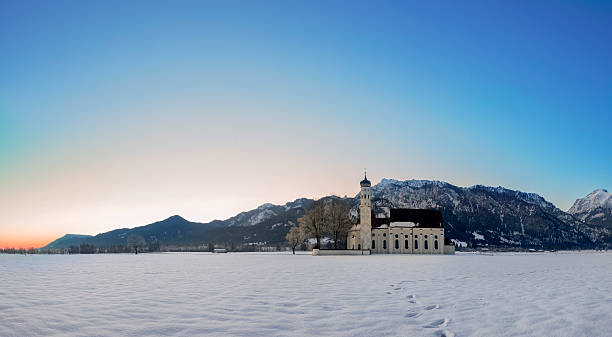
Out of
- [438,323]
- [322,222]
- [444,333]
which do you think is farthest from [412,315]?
[322,222]

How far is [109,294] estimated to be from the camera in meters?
19.8

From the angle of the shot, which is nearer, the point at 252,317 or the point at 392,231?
the point at 252,317

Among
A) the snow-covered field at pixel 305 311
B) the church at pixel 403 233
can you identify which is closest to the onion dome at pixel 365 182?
the church at pixel 403 233

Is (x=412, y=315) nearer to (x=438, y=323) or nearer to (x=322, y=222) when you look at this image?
(x=438, y=323)

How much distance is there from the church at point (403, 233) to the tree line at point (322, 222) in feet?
24.4

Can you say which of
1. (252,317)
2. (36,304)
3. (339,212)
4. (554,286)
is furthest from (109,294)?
(339,212)

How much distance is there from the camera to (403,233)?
116438mm

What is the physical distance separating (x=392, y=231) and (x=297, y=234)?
2580 centimetres

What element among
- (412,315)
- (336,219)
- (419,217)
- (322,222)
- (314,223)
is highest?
(419,217)

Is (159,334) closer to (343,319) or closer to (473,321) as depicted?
(343,319)

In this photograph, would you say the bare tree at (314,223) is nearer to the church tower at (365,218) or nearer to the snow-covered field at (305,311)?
the church tower at (365,218)

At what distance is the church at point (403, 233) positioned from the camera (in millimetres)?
114438

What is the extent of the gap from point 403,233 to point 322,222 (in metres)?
25.3

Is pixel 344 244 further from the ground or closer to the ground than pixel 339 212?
closer to the ground
